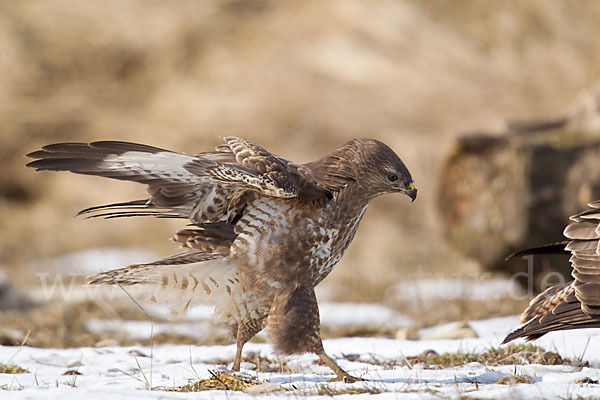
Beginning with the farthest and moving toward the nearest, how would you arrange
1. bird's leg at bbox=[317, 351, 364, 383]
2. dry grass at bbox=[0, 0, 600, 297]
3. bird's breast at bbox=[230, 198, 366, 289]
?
dry grass at bbox=[0, 0, 600, 297]
bird's breast at bbox=[230, 198, 366, 289]
bird's leg at bbox=[317, 351, 364, 383]

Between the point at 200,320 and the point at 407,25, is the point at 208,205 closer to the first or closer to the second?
the point at 200,320

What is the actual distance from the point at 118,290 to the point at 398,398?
509 cm

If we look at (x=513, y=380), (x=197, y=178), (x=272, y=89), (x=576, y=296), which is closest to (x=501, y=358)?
(x=576, y=296)

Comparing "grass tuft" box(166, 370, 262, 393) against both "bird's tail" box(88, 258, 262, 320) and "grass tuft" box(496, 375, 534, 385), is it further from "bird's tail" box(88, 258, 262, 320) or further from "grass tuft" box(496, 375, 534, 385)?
"grass tuft" box(496, 375, 534, 385)

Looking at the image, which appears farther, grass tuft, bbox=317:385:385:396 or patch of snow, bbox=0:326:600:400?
grass tuft, bbox=317:385:385:396

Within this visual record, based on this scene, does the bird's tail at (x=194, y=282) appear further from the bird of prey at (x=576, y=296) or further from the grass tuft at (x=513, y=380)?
the bird of prey at (x=576, y=296)

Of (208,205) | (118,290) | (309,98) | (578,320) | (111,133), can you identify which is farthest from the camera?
(111,133)

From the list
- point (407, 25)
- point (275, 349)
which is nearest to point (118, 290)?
point (275, 349)

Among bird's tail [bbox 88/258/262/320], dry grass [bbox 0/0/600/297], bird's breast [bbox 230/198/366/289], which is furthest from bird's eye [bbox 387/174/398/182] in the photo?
dry grass [bbox 0/0/600/297]

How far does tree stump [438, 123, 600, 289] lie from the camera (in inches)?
284

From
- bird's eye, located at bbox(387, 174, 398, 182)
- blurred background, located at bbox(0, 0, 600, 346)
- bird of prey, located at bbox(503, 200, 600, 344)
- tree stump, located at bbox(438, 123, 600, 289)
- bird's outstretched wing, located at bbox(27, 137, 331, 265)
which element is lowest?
bird of prey, located at bbox(503, 200, 600, 344)

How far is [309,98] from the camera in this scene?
46.2 ft

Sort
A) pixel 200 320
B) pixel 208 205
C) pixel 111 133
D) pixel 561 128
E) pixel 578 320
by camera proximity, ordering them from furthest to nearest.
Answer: pixel 111 133 → pixel 561 128 → pixel 200 320 → pixel 208 205 → pixel 578 320

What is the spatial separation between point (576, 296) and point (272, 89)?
433 inches
